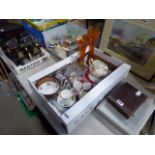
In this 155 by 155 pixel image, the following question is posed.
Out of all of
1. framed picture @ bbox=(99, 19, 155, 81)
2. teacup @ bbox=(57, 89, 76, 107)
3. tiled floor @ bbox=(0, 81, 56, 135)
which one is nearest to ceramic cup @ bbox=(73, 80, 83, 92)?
teacup @ bbox=(57, 89, 76, 107)

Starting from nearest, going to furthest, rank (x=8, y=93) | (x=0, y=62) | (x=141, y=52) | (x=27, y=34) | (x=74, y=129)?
(x=74, y=129)
(x=141, y=52)
(x=27, y=34)
(x=0, y=62)
(x=8, y=93)

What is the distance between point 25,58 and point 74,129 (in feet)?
1.62

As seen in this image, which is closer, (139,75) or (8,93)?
(139,75)

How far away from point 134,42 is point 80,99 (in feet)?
1.47

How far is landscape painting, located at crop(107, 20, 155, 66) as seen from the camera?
0.63m

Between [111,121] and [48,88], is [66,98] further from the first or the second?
[111,121]

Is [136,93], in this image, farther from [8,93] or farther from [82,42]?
[8,93]

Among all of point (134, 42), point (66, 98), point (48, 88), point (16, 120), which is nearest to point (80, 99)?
point (66, 98)

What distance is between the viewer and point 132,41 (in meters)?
0.69

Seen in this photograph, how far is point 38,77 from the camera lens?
0.56 metres

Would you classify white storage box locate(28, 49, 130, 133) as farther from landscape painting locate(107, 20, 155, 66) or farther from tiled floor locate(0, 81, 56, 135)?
tiled floor locate(0, 81, 56, 135)

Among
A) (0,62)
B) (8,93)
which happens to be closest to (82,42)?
(0,62)

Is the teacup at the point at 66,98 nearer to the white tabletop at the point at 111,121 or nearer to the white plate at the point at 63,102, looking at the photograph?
the white plate at the point at 63,102

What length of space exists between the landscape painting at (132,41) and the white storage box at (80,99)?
0.16 metres
